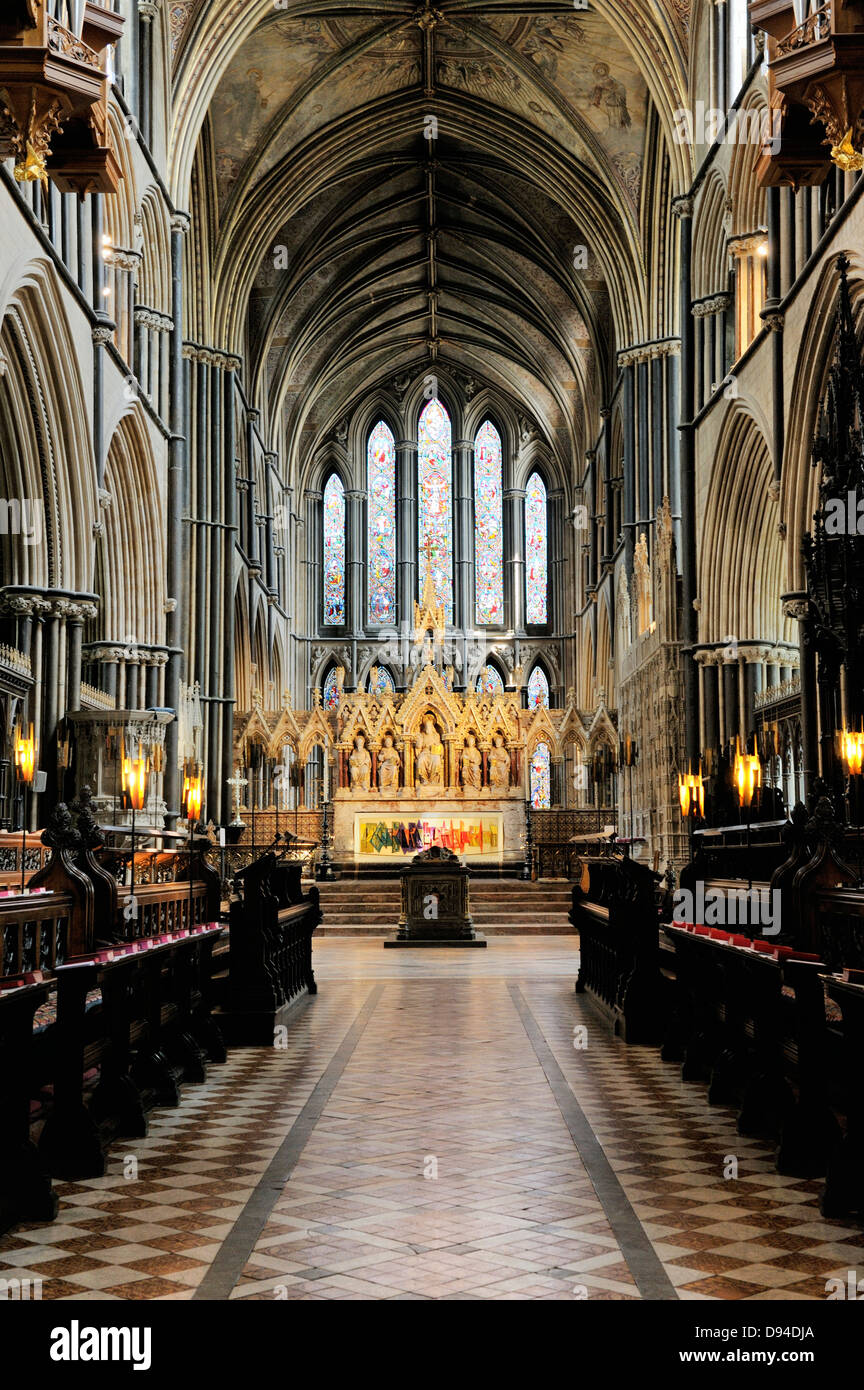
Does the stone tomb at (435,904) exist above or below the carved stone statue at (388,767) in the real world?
below

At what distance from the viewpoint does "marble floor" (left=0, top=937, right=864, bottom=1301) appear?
3.95 meters

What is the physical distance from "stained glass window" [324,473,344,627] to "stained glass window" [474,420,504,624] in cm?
456

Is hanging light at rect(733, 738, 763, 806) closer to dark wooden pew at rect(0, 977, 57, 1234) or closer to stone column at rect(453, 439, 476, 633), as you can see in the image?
dark wooden pew at rect(0, 977, 57, 1234)

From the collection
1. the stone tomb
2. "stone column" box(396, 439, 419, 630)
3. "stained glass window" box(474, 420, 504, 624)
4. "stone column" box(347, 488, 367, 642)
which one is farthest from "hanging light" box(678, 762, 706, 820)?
"stained glass window" box(474, 420, 504, 624)

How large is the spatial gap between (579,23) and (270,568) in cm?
1654

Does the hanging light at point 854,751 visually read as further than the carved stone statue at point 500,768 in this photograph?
No

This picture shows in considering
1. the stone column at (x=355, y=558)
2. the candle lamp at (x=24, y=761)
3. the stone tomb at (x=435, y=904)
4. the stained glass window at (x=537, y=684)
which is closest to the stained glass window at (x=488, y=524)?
the stained glass window at (x=537, y=684)

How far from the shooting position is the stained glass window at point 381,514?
45781 millimetres

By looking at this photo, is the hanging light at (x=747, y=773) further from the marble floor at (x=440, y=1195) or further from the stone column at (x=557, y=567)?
the stone column at (x=557, y=567)

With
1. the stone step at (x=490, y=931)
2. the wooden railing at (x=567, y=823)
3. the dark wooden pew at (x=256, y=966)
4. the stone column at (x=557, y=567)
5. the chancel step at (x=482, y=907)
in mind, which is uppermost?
the stone column at (x=557, y=567)

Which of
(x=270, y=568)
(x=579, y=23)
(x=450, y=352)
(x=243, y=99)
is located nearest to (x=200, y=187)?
(x=243, y=99)

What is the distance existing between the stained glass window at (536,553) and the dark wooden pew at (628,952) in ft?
112

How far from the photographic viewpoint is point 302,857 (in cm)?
2661
